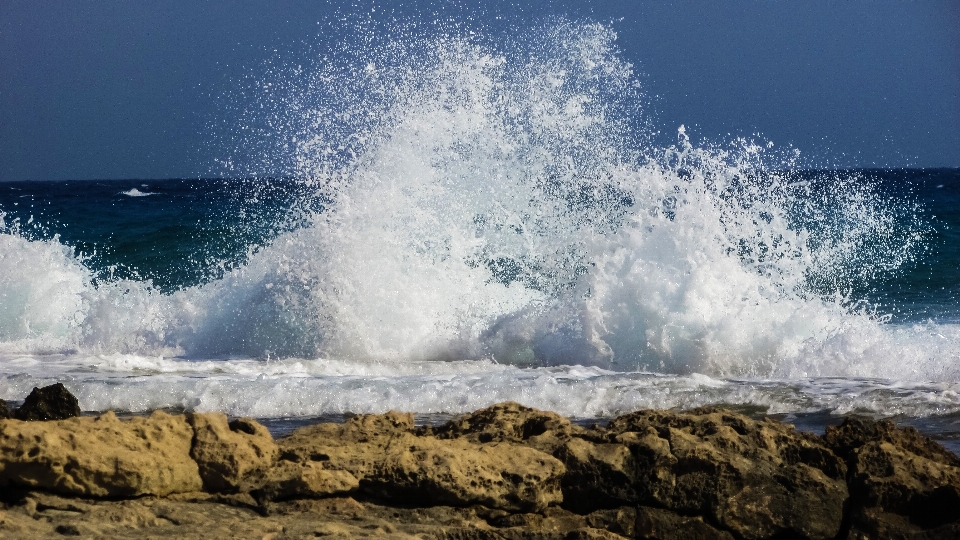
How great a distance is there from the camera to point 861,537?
10.9 ft

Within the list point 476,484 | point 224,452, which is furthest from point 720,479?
point 224,452

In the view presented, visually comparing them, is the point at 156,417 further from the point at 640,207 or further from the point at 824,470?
the point at 640,207

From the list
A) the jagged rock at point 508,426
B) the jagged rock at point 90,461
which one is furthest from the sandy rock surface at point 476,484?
the jagged rock at point 508,426

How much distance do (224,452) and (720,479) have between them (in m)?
1.68

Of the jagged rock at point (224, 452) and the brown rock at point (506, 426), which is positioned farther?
the brown rock at point (506, 426)

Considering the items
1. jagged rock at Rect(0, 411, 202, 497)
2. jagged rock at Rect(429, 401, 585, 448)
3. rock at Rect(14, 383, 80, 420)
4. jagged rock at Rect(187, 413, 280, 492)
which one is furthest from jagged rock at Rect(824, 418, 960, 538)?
rock at Rect(14, 383, 80, 420)

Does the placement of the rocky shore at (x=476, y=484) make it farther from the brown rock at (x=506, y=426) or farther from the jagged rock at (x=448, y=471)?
the brown rock at (x=506, y=426)

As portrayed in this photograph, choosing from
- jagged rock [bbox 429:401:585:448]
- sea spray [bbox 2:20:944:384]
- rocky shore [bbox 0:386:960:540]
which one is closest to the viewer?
rocky shore [bbox 0:386:960:540]

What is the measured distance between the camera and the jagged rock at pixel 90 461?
325cm

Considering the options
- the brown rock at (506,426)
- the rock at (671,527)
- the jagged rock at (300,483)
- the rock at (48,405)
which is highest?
the brown rock at (506,426)

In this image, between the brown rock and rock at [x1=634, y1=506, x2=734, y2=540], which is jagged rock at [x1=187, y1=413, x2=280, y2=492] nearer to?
the brown rock

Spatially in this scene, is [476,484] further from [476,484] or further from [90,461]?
[90,461]

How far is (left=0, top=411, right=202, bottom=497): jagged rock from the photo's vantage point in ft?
10.7

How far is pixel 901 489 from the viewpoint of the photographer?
3.37m
